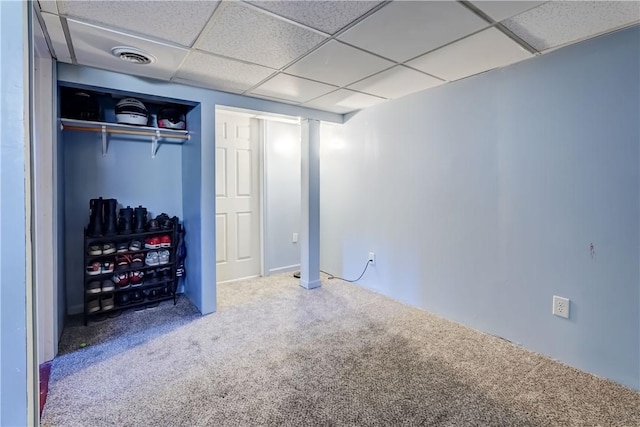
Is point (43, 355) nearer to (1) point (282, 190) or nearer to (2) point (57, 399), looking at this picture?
(2) point (57, 399)

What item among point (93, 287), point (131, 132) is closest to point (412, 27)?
point (131, 132)

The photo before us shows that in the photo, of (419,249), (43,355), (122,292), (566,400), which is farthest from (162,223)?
(566,400)

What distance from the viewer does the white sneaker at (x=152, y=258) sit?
2904mm

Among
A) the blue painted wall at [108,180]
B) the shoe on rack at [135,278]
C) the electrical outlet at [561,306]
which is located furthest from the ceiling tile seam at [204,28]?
the electrical outlet at [561,306]

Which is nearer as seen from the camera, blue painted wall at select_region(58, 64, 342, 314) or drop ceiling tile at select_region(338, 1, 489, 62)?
drop ceiling tile at select_region(338, 1, 489, 62)

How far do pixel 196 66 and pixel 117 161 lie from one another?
1366 millimetres

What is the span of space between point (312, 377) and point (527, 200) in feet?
6.03

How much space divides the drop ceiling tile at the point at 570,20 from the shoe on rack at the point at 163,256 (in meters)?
3.09

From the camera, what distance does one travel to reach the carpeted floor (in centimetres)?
157

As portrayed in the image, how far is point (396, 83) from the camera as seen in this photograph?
2.57m

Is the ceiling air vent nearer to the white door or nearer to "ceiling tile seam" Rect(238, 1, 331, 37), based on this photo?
"ceiling tile seam" Rect(238, 1, 331, 37)

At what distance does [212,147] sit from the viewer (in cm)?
276

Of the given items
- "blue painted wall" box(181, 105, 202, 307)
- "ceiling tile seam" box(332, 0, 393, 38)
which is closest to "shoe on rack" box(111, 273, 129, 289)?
"blue painted wall" box(181, 105, 202, 307)

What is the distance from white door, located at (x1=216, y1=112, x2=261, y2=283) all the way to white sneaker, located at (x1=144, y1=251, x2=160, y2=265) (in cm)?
82
